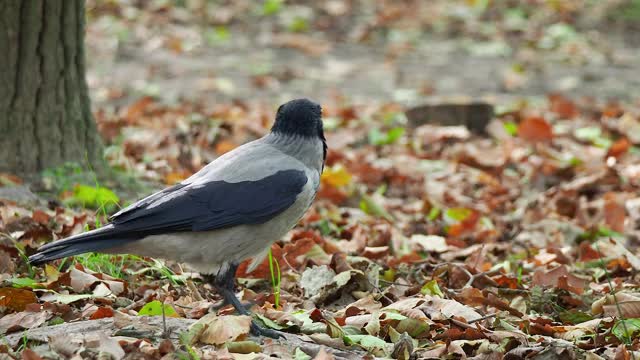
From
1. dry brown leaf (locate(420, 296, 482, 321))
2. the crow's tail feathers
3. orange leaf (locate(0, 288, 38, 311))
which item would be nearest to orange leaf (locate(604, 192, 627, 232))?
dry brown leaf (locate(420, 296, 482, 321))

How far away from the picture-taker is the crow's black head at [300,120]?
4.35 metres

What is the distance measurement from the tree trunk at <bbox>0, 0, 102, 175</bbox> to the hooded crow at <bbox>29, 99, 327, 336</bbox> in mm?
2070

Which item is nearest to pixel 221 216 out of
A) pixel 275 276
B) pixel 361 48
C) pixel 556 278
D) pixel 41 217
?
pixel 275 276

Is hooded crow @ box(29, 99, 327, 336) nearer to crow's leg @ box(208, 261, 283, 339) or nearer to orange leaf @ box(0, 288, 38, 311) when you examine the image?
crow's leg @ box(208, 261, 283, 339)

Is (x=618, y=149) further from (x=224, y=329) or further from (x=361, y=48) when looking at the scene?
(x=361, y=48)

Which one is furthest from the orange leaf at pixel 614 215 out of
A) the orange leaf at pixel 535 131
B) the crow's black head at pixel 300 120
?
the crow's black head at pixel 300 120

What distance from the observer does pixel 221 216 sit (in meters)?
4.13

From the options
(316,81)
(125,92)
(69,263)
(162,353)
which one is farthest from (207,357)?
(316,81)

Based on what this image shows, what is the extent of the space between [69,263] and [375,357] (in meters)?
1.83

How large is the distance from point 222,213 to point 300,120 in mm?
536

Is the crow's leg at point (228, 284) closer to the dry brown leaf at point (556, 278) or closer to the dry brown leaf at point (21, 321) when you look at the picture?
the dry brown leaf at point (21, 321)

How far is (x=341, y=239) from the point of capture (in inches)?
239

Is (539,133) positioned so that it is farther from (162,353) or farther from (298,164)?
(162,353)

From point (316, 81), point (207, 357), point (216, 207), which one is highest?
point (216, 207)
